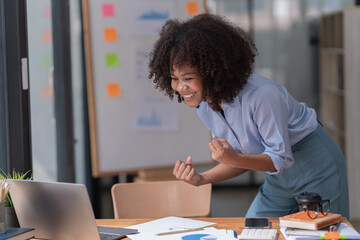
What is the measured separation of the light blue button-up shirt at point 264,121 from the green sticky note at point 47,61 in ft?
4.02

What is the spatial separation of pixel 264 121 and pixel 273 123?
34 millimetres

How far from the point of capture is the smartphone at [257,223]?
1972 millimetres

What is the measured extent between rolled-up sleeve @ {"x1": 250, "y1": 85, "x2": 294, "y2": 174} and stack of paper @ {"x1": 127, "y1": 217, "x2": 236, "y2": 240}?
0.33 m

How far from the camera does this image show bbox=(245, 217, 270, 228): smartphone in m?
1.97

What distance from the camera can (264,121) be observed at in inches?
82.9

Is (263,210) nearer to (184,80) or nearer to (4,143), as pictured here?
(184,80)

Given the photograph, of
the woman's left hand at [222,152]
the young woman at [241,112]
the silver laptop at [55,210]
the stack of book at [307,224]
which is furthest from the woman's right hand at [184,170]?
the stack of book at [307,224]

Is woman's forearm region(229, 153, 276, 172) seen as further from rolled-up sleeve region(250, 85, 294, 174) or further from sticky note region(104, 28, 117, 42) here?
sticky note region(104, 28, 117, 42)

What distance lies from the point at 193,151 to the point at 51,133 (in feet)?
3.39

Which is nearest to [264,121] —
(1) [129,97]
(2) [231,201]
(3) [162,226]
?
(3) [162,226]

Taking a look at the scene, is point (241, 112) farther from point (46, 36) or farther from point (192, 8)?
point (192, 8)

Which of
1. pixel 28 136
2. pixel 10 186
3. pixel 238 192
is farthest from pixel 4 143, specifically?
pixel 238 192

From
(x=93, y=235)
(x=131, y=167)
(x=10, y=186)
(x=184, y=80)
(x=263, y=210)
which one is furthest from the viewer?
(x=131, y=167)

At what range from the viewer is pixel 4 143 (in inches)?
102
